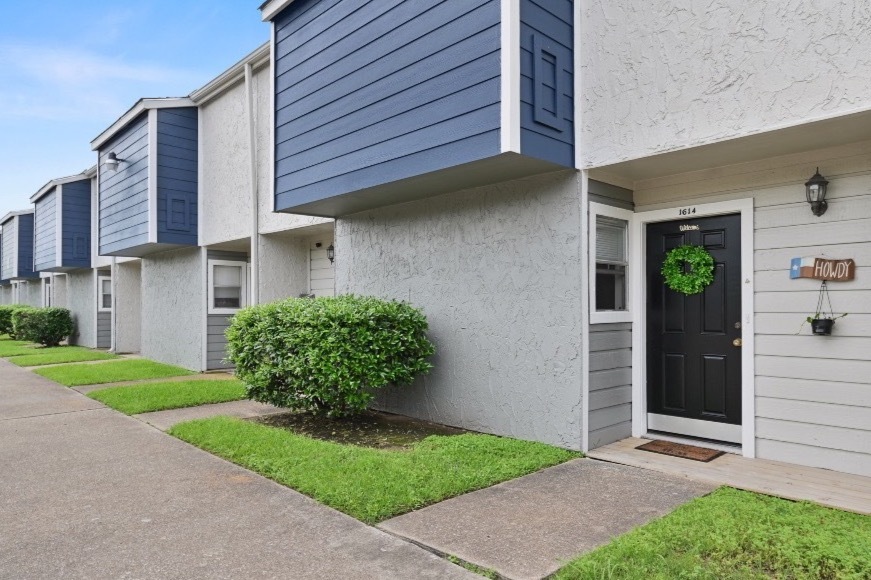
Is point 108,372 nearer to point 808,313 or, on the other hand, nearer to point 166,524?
point 166,524

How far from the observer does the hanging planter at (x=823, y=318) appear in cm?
433

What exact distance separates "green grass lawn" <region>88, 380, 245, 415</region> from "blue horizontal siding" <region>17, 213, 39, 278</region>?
55.1 feet

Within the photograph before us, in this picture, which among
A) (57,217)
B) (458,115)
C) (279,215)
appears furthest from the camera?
(57,217)

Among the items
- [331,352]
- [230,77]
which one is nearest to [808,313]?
[331,352]

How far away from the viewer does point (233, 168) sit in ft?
34.0

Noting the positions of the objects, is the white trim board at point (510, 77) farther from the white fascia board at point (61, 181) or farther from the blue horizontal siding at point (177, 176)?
the white fascia board at point (61, 181)

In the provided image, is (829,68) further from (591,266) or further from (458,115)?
(458,115)

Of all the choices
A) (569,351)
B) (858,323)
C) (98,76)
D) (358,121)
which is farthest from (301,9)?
(98,76)

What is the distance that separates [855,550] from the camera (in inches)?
116

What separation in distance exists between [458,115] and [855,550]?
399 cm

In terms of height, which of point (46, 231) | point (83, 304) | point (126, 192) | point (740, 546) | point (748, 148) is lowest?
point (740, 546)

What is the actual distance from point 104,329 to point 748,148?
17711 mm

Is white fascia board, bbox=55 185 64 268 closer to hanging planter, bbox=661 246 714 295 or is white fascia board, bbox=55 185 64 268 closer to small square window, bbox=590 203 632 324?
small square window, bbox=590 203 632 324

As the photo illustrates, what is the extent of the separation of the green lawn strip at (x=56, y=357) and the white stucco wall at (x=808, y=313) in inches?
557
